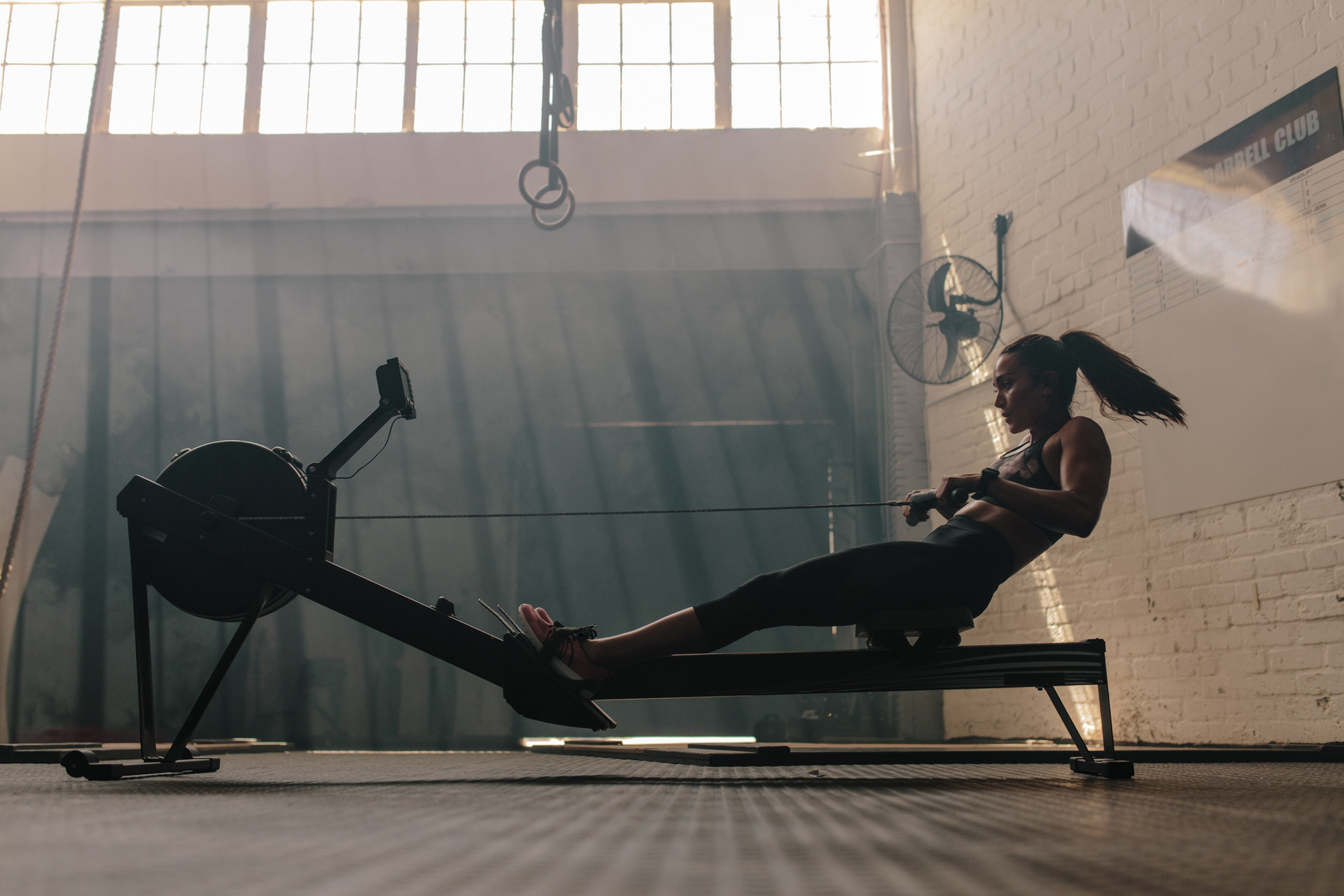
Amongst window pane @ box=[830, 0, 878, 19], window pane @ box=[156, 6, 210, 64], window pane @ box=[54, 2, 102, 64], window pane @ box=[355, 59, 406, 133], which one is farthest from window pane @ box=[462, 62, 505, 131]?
window pane @ box=[54, 2, 102, 64]

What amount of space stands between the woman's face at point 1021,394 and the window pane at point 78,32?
21.6 feet

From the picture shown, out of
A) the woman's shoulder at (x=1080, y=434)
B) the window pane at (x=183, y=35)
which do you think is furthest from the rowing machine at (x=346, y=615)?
the window pane at (x=183, y=35)

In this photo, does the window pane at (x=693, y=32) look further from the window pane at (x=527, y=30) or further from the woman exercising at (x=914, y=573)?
the woman exercising at (x=914, y=573)

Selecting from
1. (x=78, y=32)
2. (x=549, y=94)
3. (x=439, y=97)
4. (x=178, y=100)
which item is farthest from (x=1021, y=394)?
(x=78, y=32)

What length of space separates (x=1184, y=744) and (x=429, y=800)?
10.4ft

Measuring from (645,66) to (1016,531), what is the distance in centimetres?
499

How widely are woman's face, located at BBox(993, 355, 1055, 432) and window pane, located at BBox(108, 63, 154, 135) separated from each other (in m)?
5.96

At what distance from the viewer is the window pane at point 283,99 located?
6.38 meters

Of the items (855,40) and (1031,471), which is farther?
(855,40)

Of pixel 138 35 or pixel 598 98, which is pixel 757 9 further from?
pixel 138 35

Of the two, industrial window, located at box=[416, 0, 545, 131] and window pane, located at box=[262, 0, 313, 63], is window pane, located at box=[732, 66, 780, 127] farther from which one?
window pane, located at box=[262, 0, 313, 63]

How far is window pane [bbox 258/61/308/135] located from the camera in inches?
251

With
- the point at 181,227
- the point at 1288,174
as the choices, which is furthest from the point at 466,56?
the point at 1288,174

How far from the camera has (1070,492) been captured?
7.43 ft
